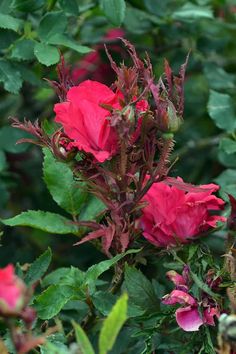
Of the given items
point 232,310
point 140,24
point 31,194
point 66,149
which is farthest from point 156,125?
point 31,194

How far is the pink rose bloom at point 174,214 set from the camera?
103 cm

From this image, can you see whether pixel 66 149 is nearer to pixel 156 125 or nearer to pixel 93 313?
pixel 156 125

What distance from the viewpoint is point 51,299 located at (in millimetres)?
1024

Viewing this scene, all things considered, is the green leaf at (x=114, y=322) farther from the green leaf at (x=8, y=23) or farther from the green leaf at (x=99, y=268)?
the green leaf at (x=8, y=23)

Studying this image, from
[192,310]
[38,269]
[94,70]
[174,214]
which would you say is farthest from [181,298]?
[94,70]

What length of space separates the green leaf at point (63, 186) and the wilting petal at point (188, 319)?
0.83ft

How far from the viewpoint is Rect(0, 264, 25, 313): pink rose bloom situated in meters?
0.72

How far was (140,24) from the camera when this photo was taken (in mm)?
1557

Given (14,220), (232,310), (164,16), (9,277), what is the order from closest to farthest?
(9,277)
(232,310)
(14,220)
(164,16)

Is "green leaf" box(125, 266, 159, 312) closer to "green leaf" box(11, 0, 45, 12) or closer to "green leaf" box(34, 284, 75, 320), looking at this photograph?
"green leaf" box(34, 284, 75, 320)

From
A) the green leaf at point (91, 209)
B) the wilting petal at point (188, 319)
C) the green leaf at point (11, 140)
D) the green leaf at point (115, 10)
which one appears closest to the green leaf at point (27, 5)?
the green leaf at point (115, 10)

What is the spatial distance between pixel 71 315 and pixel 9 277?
489mm

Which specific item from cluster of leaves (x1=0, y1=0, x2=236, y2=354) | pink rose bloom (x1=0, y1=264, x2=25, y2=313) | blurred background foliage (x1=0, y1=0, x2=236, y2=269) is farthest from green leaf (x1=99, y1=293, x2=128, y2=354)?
blurred background foliage (x1=0, y1=0, x2=236, y2=269)

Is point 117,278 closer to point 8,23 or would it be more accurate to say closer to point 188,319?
point 188,319
